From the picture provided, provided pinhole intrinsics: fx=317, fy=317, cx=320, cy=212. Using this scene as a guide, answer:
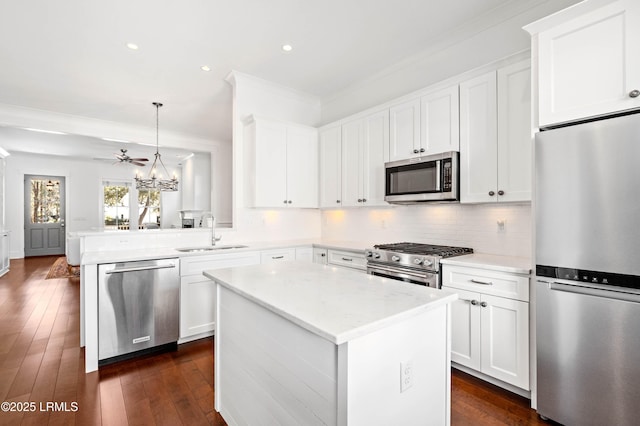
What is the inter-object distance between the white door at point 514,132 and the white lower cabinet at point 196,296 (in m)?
2.59

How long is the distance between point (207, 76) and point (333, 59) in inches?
60.9

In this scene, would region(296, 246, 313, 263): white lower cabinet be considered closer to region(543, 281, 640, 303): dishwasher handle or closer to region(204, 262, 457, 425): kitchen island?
region(204, 262, 457, 425): kitchen island

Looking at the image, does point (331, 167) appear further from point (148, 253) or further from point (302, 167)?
point (148, 253)

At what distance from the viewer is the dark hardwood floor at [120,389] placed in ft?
6.39

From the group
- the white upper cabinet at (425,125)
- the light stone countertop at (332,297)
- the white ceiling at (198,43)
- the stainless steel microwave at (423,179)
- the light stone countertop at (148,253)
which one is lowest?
the light stone countertop at (148,253)

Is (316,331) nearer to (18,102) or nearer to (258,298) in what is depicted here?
(258,298)

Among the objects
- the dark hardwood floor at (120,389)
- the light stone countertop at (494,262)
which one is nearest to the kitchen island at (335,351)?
the dark hardwood floor at (120,389)

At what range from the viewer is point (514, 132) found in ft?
7.79

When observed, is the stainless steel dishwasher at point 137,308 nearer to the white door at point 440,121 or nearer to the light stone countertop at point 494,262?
the light stone countertop at point 494,262

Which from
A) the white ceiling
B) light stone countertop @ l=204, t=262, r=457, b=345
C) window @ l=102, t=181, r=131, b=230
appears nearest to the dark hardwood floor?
light stone countertop @ l=204, t=262, r=457, b=345

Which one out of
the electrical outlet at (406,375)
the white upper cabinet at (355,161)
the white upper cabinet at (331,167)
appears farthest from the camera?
the white upper cabinet at (331,167)

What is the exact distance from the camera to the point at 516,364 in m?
2.08

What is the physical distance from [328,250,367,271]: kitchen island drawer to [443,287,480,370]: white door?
106cm

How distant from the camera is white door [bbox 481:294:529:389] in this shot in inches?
80.4
